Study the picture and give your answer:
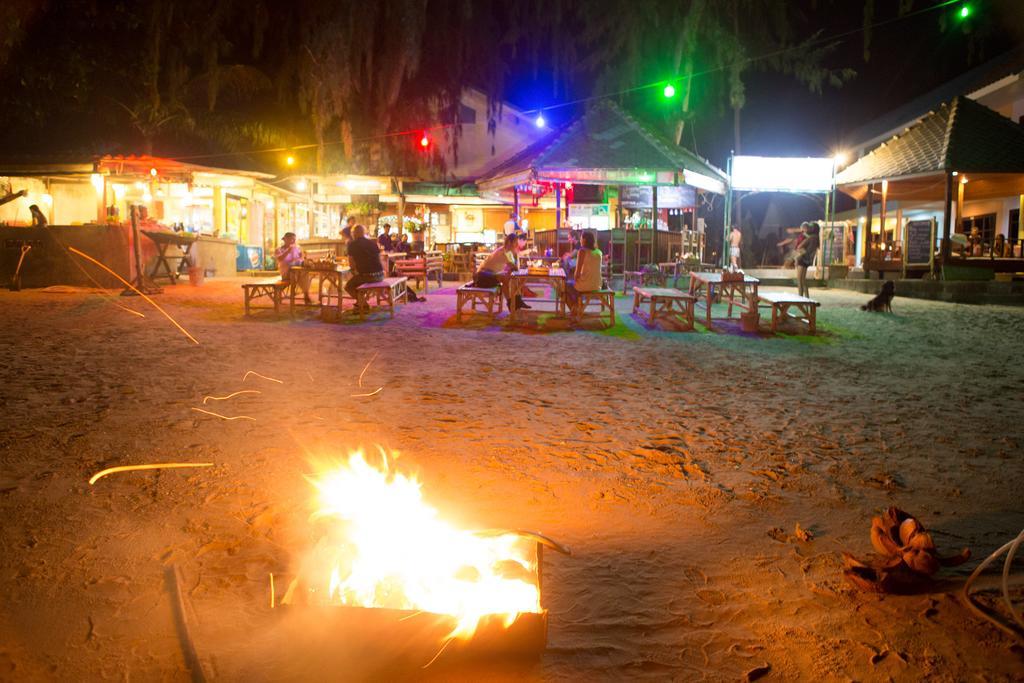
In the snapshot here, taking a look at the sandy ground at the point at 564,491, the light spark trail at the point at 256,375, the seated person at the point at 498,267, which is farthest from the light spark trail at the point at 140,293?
the seated person at the point at 498,267

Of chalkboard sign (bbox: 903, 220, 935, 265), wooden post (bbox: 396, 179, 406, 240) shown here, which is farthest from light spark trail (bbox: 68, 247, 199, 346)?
chalkboard sign (bbox: 903, 220, 935, 265)

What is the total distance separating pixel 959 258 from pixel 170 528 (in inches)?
804

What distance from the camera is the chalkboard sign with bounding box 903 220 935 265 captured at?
19.0 m

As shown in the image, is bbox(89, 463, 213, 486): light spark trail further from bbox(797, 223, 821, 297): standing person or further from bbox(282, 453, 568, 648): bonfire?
bbox(797, 223, 821, 297): standing person

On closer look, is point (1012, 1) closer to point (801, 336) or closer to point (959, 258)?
point (959, 258)

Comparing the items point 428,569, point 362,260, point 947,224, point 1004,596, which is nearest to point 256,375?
point 428,569

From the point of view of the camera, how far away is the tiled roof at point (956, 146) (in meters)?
18.0

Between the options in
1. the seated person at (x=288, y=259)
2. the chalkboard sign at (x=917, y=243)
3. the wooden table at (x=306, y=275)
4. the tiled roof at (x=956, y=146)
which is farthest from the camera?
the chalkboard sign at (x=917, y=243)

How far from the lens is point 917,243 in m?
19.1

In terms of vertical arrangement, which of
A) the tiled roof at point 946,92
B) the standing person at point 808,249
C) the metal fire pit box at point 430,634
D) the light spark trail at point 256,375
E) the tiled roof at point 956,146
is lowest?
the metal fire pit box at point 430,634

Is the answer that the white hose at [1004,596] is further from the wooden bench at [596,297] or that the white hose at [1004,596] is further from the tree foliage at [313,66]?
the tree foliage at [313,66]

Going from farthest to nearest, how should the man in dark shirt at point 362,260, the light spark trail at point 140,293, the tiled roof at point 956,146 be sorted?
the tiled roof at point 956,146
the man in dark shirt at point 362,260
the light spark trail at point 140,293

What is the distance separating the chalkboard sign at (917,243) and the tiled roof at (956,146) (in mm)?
1473

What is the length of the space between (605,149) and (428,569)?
1661 cm
